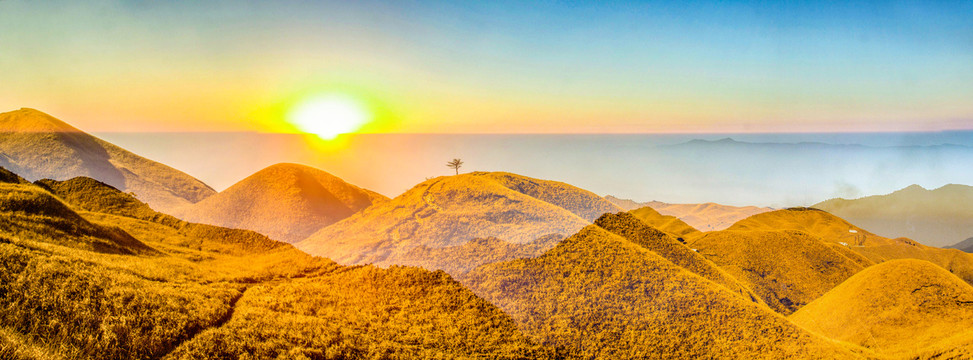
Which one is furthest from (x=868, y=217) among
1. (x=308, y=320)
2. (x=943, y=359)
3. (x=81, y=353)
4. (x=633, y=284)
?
(x=81, y=353)

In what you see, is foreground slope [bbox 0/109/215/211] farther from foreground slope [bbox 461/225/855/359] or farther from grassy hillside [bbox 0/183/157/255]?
foreground slope [bbox 461/225/855/359]

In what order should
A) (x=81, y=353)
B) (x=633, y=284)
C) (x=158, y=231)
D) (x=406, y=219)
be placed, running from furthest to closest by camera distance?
(x=158, y=231)
(x=406, y=219)
(x=633, y=284)
(x=81, y=353)

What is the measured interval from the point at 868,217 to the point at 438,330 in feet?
169

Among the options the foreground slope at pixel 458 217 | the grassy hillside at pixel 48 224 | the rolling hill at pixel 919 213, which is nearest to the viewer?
the grassy hillside at pixel 48 224

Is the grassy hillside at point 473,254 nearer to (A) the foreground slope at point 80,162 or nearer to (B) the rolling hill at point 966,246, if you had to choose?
(A) the foreground slope at point 80,162

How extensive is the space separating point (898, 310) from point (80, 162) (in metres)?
33.8

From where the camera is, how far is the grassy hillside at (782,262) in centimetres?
1341

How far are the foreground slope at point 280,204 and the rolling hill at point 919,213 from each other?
48.2 m

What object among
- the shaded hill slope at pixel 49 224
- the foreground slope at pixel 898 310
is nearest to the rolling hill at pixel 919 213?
the foreground slope at pixel 898 310

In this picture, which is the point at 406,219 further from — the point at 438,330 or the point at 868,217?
the point at 868,217

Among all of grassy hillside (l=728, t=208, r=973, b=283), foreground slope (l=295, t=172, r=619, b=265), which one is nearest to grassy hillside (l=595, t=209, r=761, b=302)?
foreground slope (l=295, t=172, r=619, b=265)

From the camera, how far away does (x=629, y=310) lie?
7.24 metres

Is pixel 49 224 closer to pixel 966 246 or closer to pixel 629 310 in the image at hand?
pixel 629 310

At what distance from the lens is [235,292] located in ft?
23.1
